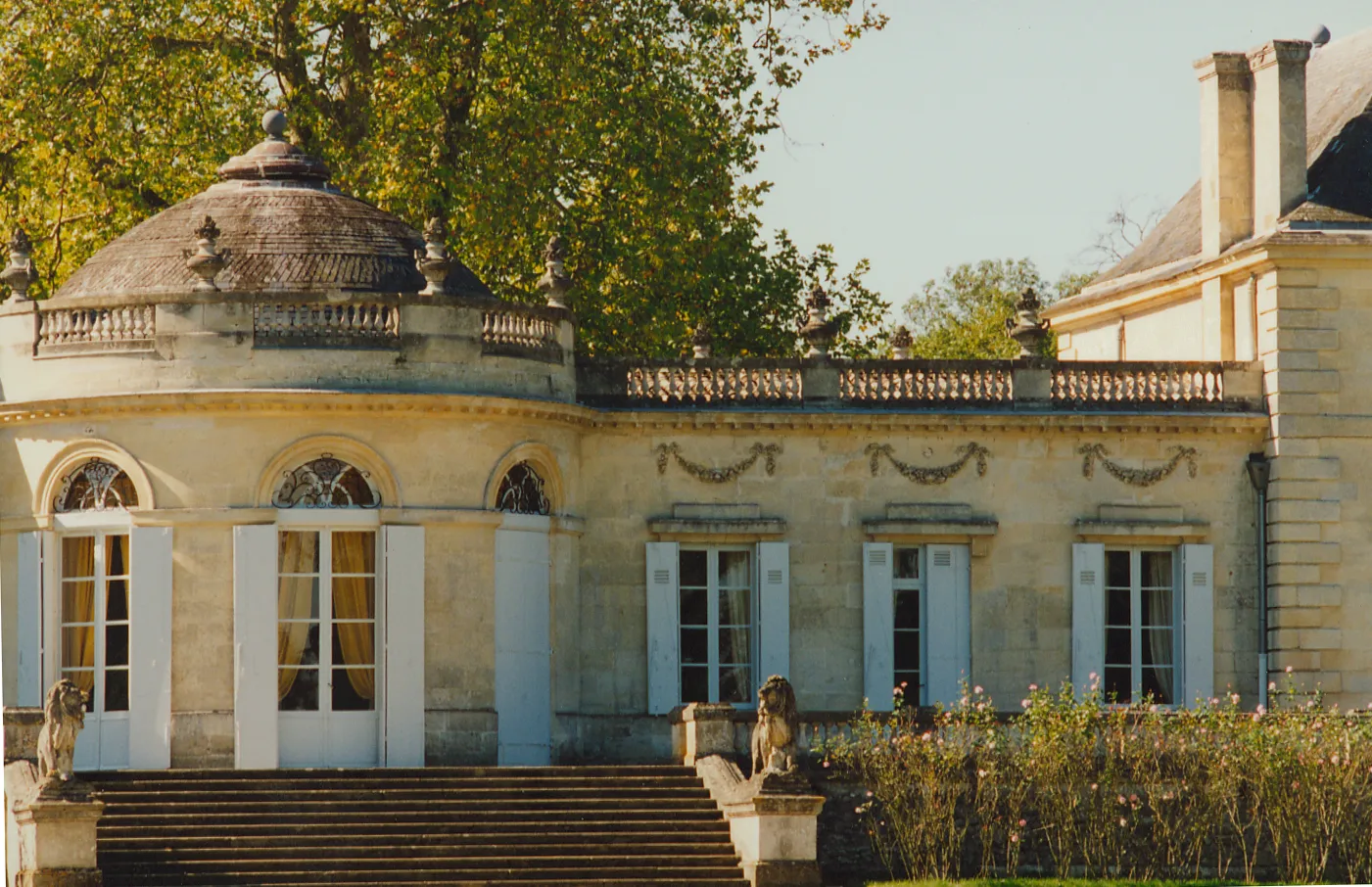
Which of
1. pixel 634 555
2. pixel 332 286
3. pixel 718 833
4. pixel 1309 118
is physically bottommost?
pixel 718 833

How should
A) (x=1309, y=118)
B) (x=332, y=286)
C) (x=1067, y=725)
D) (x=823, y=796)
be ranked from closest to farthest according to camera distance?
(x=823, y=796)
(x=1067, y=725)
(x=332, y=286)
(x=1309, y=118)

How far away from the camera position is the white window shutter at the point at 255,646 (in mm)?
23250

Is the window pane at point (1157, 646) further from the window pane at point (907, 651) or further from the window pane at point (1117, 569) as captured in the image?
the window pane at point (907, 651)

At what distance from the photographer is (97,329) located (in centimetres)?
2394

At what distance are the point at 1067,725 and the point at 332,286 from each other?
854 centimetres

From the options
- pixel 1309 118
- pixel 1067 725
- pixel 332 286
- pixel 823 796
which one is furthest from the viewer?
pixel 1309 118

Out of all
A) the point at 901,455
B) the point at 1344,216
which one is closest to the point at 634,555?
the point at 901,455

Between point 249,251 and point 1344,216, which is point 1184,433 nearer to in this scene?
point 1344,216

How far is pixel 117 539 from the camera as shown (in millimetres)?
23938

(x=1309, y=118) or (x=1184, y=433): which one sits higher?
(x=1309, y=118)

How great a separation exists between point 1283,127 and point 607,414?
26.4ft

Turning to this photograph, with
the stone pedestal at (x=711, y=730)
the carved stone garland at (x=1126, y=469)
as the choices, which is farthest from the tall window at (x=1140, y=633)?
the stone pedestal at (x=711, y=730)

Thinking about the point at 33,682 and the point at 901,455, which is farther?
the point at 901,455

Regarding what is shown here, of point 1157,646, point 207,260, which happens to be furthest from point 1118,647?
point 207,260
